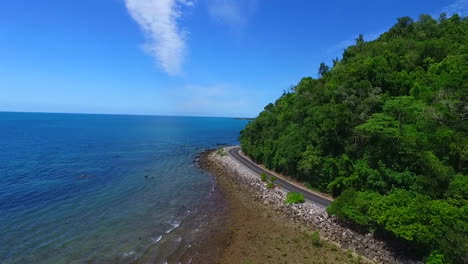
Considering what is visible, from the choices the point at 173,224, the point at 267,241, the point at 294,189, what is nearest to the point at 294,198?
the point at 294,189

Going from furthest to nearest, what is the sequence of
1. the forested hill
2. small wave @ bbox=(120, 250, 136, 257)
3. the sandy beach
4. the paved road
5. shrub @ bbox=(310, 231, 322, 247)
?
the paved road → shrub @ bbox=(310, 231, 322, 247) → small wave @ bbox=(120, 250, 136, 257) → the sandy beach → the forested hill

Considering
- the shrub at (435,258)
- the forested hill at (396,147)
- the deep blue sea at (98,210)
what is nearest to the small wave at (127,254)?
the deep blue sea at (98,210)

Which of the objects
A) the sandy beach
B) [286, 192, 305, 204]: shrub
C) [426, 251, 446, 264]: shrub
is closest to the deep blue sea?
the sandy beach

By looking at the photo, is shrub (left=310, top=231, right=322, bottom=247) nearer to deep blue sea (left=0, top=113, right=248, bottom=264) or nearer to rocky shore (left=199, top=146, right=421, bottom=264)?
rocky shore (left=199, top=146, right=421, bottom=264)

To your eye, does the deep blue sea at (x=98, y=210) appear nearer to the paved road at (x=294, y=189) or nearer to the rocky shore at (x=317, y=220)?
the rocky shore at (x=317, y=220)

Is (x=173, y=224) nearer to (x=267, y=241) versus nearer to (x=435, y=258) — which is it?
(x=267, y=241)

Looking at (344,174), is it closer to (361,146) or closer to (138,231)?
(361,146)

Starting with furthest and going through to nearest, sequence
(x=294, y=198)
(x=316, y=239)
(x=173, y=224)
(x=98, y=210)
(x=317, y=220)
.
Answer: (x=294, y=198), (x=98, y=210), (x=173, y=224), (x=317, y=220), (x=316, y=239)

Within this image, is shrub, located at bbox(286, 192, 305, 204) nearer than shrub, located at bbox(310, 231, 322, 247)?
No
